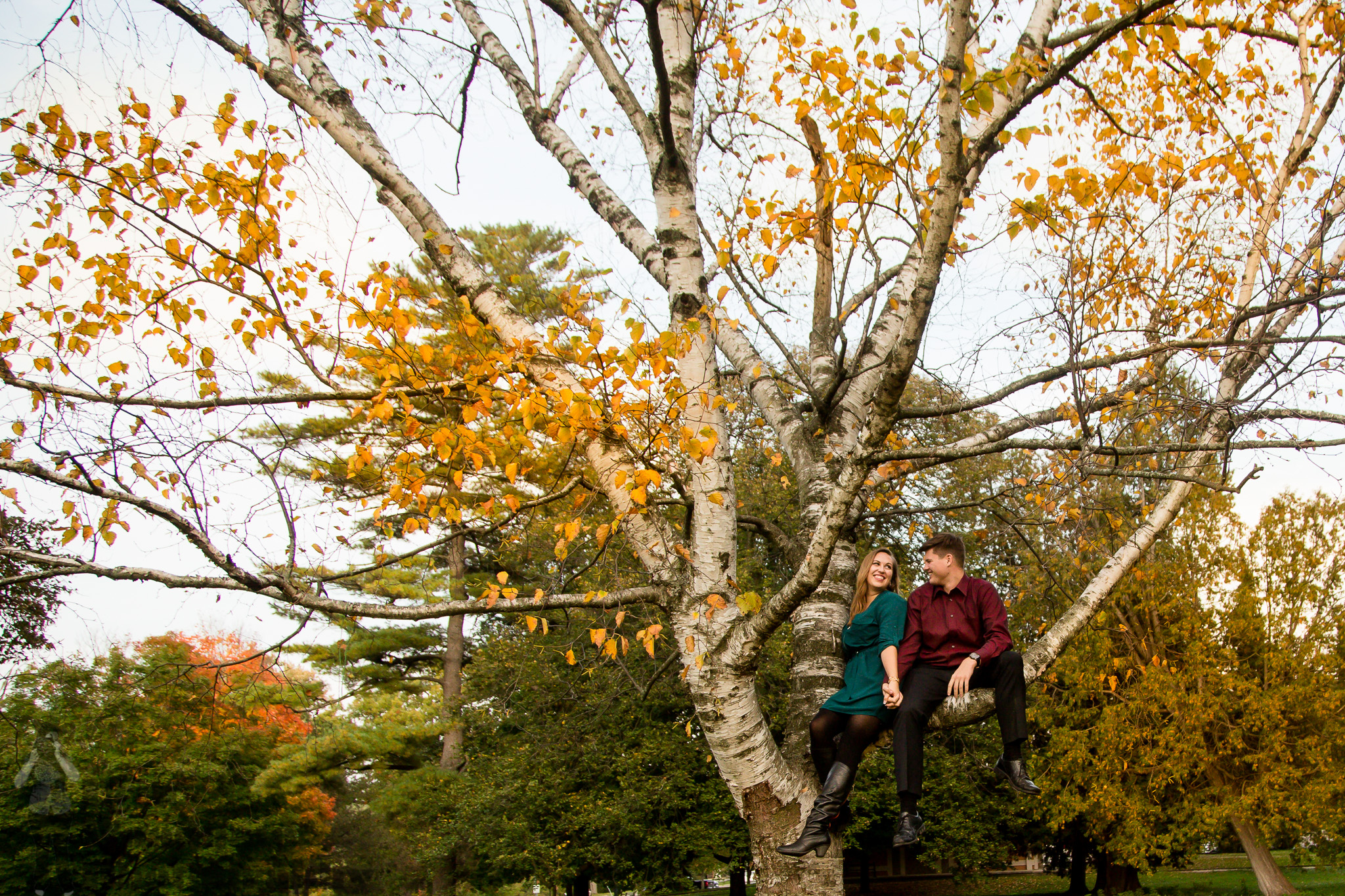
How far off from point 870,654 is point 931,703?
32 centimetres

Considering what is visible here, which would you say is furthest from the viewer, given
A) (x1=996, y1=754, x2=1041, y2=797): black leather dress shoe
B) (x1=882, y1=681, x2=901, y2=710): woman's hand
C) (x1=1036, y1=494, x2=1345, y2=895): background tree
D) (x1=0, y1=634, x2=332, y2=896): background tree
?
(x1=0, y1=634, x2=332, y2=896): background tree

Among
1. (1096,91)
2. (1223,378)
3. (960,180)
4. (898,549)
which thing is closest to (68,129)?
(960,180)

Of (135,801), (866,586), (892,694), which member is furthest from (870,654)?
(135,801)

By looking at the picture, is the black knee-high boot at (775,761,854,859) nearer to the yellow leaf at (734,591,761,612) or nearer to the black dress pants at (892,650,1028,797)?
the black dress pants at (892,650,1028,797)

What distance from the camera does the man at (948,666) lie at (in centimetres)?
347

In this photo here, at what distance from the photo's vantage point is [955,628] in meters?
3.70

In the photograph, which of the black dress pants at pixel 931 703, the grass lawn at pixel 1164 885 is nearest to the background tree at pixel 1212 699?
the grass lawn at pixel 1164 885

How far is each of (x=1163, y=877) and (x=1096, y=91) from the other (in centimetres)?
2311

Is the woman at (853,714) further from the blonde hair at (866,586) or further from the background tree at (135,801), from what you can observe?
the background tree at (135,801)

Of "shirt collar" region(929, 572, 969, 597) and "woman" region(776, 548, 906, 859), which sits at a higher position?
"shirt collar" region(929, 572, 969, 597)

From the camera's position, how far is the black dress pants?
346cm

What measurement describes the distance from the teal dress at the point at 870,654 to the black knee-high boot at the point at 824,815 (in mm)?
278

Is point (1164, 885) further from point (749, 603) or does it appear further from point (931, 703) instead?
point (749, 603)

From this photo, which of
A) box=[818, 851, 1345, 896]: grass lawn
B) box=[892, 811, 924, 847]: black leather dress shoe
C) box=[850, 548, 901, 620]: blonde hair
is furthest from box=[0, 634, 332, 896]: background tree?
box=[892, 811, 924, 847]: black leather dress shoe
